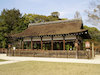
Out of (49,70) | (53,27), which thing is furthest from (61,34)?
(49,70)

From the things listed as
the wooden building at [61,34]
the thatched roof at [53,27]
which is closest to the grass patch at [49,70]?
the wooden building at [61,34]

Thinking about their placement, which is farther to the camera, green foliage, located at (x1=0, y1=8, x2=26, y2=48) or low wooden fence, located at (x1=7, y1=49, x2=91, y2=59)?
green foliage, located at (x1=0, y1=8, x2=26, y2=48)

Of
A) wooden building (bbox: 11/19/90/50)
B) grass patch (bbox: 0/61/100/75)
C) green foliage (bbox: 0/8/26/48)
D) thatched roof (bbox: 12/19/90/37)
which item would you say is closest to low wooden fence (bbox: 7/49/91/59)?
wooden building (bbox: 11/19/90/50)

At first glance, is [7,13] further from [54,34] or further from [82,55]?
[82,55]

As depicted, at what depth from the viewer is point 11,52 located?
16.5 meters

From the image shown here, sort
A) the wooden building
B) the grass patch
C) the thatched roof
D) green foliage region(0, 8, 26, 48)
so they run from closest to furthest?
the grass patch < the wooden building < the thatched roof < green foliage region(0, 8, 26, 48)

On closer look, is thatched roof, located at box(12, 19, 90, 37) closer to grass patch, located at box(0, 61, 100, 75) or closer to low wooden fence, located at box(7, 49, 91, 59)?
Result: low wooden fence, located at box(7, 49, 91, 59)

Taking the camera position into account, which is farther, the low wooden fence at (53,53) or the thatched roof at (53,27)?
the thatched roof at (53,27)

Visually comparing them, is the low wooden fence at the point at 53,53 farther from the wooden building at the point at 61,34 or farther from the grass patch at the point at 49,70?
the grass patch at the point at 49,70

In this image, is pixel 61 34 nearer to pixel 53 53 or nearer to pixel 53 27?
pixel 53 53

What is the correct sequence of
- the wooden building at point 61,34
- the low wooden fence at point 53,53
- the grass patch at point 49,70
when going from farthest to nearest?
the wooden building at point 61,34 → the low wooden fence at point 53,53 → the grass patch at point 49,70

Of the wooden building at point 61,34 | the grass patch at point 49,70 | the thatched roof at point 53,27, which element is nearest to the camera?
the grass patch at point 49,70

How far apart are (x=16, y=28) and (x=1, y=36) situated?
3.55m

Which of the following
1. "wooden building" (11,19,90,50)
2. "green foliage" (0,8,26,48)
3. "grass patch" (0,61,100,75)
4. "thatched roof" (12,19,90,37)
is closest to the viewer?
"grass patch" (0,61,100,75)
